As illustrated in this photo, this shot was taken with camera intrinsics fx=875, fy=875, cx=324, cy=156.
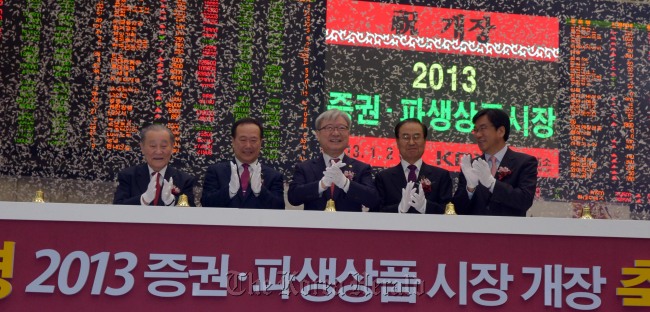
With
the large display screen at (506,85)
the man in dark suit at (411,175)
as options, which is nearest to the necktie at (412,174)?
the man in dark suit at (411,175)

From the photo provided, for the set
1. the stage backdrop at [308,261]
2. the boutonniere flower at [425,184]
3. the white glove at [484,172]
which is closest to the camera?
the stage backdrop at [308,261]

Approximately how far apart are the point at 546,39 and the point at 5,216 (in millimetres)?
3258

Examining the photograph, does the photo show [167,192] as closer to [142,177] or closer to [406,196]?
[142,177]

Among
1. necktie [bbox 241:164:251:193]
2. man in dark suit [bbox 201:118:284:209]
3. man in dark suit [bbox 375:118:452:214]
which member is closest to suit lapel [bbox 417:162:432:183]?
man in dark suit [bbox 375:118:452:214]

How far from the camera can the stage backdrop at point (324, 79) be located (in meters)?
4.24

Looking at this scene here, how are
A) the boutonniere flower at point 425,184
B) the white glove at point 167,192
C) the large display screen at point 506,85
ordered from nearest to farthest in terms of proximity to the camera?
1. the white glove at point 167,192
2. the boutonniere flower at point 425,184
3. the large display screen at point 506,85

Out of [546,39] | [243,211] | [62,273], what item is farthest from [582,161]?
[62,273]

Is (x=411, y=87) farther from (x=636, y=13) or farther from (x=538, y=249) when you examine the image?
(x=538, y=249)

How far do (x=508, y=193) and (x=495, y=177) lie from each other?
0.82ft

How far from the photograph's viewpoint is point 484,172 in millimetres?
2973

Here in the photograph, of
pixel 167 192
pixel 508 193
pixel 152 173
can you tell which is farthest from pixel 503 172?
pixel 152 173

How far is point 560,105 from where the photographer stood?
15.3ft

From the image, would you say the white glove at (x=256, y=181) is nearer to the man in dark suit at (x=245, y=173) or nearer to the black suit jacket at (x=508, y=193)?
the man in dark suit at (x=245, y=173)

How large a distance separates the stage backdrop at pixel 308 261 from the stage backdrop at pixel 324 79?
6.26 feet
